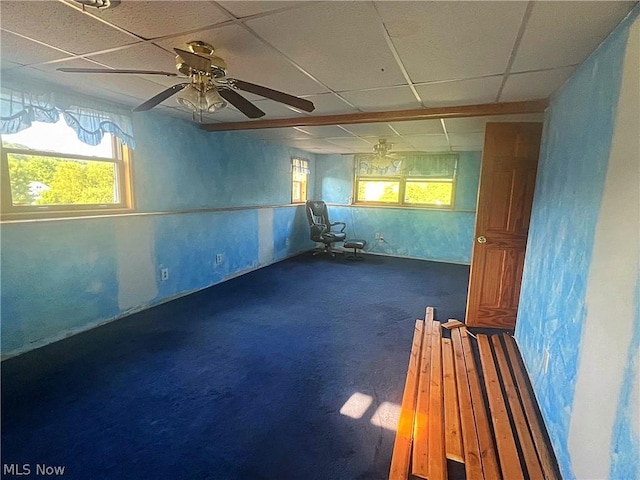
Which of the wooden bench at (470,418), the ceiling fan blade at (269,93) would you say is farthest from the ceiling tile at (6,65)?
the wooden bench at (470,418)

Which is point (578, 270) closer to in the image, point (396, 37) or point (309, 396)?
point (396, 37)

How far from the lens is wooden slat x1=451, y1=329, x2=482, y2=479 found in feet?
5.05

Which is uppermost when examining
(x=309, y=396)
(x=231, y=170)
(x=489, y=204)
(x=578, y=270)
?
(x=231, y=170)

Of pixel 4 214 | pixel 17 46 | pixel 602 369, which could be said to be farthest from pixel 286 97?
pixel 4 214

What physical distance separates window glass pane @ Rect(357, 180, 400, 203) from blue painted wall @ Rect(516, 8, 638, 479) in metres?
4.02

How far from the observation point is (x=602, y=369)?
123 cm

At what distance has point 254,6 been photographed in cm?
134

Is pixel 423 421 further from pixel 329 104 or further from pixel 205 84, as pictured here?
pixel 329 104

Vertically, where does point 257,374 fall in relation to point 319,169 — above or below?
below

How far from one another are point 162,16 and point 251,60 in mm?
581

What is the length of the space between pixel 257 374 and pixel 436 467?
50.5 inches

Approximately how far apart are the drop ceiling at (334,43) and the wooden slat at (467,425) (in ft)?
6.70

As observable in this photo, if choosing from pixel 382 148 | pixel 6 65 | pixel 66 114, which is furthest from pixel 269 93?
pixel 382 148

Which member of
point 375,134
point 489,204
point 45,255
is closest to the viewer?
point 45,255
